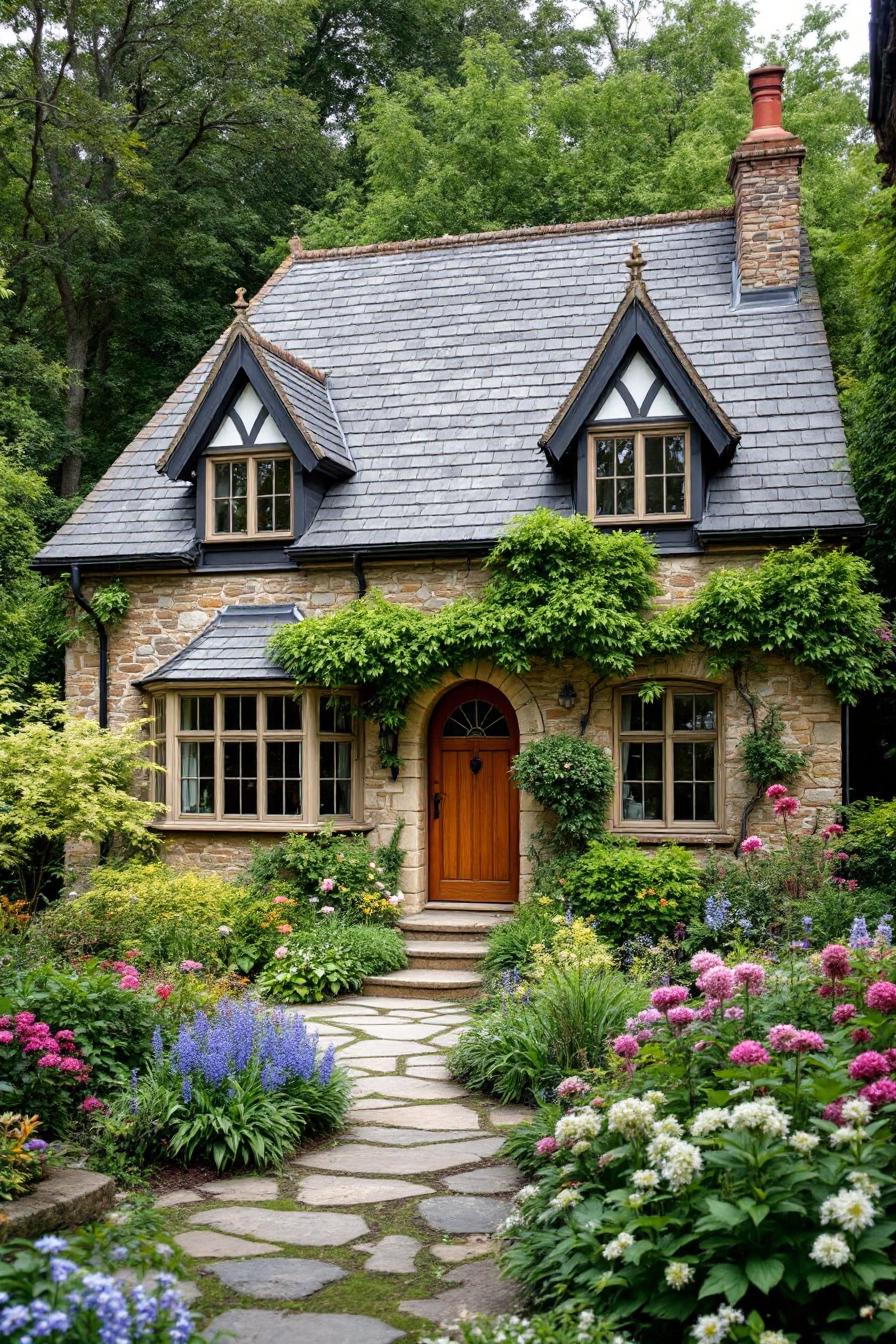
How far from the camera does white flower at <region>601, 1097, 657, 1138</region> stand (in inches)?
151

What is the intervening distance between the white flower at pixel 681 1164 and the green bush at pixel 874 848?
297 inches

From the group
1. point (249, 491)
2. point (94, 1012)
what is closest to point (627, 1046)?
point (94, 1012)

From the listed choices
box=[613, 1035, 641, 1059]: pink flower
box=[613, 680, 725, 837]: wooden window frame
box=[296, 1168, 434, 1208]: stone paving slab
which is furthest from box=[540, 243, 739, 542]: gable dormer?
box=[613, 1035, 641, 1059]: pink flower

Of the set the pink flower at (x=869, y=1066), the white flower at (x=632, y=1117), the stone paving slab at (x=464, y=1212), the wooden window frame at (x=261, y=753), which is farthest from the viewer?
the wooden window frame at (x=261, y=753)

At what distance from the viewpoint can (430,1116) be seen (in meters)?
7.00

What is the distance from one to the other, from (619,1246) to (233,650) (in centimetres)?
1047

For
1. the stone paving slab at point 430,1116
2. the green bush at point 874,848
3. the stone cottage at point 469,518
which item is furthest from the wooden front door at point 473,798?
the stone paving slab at point 430,1116

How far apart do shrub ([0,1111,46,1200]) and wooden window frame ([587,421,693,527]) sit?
9.39m

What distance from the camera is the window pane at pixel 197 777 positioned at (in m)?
13.8

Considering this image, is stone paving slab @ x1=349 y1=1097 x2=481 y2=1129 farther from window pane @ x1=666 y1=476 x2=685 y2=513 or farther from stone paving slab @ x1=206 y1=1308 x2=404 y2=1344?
window pane @ x1=666 y1=476 x2=685 y2=513

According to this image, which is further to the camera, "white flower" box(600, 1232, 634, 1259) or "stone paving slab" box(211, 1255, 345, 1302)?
"stone paving slab" box(211, 1255, 345, 1302)

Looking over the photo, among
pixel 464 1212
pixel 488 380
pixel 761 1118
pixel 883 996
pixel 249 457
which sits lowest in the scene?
pixel 464 1212

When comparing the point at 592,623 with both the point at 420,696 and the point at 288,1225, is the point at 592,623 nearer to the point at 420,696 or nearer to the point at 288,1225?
the point at 420,696

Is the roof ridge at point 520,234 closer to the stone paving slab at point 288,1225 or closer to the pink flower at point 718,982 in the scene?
the pink flower at point 718,982
